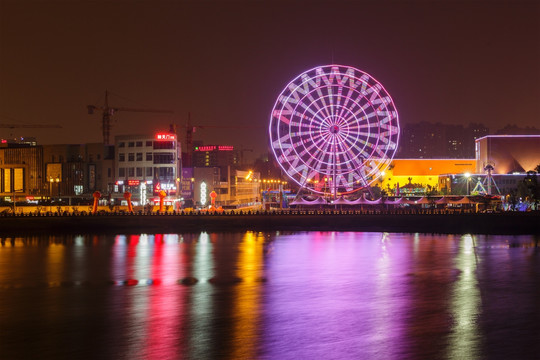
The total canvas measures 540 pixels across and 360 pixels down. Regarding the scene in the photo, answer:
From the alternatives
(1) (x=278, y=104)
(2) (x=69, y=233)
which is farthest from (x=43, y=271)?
(1) (x=278, y=104)

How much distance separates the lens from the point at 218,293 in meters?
36.4

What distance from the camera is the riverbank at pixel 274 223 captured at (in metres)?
76.2

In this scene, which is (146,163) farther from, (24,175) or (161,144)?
(24,175)

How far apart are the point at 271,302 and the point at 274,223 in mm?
47136

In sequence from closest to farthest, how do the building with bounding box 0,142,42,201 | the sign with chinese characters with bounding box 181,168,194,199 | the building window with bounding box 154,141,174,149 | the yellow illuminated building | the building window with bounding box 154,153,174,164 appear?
1. the building window with bounding box 154,153,174,164
2. the building window with bounding box 154,141,174,149
3. the sign with chinese characters with bounding box 181,168,194,199
4. the building with bounding box 0,142,42,201
5. the yellow illuminated building

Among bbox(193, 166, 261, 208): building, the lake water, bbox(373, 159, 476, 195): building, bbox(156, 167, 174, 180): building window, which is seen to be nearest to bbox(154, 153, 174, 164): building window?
bbox(156, 167, 174, 180): building window

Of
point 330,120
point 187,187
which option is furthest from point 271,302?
point 187,187

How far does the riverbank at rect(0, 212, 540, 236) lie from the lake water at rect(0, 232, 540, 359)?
52.5 ft

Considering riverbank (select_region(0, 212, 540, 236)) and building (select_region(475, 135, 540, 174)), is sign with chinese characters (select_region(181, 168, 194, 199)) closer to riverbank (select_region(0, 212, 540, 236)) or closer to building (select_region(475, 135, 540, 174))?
riverbank (select_region(0, 212, 540, 236))

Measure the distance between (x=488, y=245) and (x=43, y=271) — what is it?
39888mm

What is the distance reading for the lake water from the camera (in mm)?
24875

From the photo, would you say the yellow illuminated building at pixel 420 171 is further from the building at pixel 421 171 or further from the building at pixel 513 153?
the building at pixel 513 153

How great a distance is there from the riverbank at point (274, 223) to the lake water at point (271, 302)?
16011 mm

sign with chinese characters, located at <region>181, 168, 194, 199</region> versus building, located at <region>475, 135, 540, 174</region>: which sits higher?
building, located at <region>475, 135, 540, 174</region>
